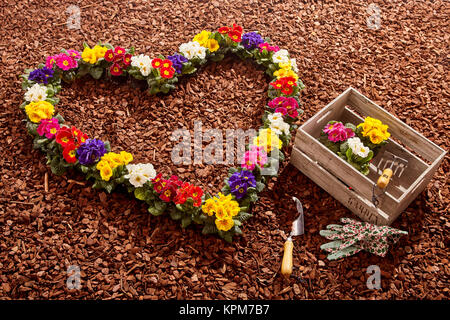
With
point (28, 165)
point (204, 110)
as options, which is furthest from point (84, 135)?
point (204, 110)

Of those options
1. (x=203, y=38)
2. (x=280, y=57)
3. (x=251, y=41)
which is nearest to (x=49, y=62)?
(x=203, y=38)

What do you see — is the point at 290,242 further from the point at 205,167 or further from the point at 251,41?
the point at 251,41

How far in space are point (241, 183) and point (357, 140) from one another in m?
1.12

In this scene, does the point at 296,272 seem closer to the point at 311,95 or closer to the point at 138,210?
the point at 138,210

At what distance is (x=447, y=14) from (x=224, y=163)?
3.90 m

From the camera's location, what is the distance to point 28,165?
4195 millimetres

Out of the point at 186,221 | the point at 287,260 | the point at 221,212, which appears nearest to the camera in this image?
the point at 287,260

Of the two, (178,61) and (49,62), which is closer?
(49,62)

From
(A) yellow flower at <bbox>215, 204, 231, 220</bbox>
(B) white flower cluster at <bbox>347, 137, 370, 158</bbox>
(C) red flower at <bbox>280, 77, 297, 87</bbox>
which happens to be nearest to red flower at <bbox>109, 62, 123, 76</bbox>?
(C) red flower at <bbox>280, 77, 297, 87</bbox>

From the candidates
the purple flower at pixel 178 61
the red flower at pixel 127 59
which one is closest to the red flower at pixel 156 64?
the purple flower at pixel 178 61

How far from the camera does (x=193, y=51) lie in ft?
15.7

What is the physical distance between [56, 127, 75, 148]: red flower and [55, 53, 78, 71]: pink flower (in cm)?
96

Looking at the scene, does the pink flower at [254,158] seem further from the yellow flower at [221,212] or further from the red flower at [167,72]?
the red flower at [167,72]

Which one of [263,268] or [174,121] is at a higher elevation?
[174,121]
